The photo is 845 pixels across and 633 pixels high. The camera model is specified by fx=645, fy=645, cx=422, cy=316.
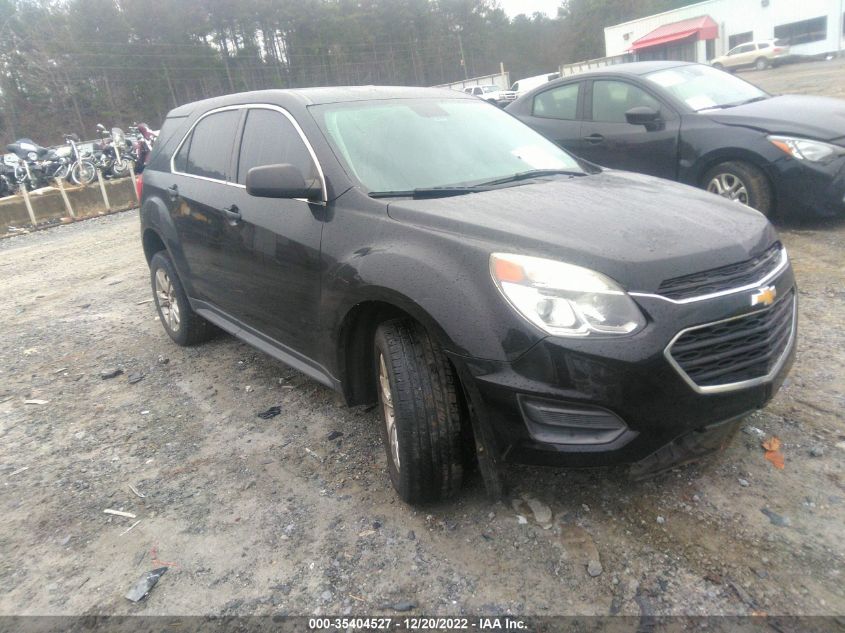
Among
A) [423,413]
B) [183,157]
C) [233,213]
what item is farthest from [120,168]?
[423,413]

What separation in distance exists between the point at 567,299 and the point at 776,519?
1.22 m

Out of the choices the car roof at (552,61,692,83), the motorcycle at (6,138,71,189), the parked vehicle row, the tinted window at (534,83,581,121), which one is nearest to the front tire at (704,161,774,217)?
the car roof at (552,61,692,83)

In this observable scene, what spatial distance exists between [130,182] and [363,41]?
45871mm

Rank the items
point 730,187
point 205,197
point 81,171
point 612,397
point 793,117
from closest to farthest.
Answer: point 612,397
point 205,197
point 793,117
point 730,187
point 81,171

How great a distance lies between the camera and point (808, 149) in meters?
5.40

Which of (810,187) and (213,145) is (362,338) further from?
(810,187)

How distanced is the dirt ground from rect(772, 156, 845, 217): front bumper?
1590 millimetres

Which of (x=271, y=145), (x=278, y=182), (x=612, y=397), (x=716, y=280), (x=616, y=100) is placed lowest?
(x=612, y=397)

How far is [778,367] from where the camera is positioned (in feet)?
8.08

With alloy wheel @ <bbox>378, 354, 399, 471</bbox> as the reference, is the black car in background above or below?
above

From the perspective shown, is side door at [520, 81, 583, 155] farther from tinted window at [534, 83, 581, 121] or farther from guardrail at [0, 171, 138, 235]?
guardrail at [0, 171, 138, 235]

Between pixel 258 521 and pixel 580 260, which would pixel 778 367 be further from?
pixel 258 521

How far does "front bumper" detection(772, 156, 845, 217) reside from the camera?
5.36 meters

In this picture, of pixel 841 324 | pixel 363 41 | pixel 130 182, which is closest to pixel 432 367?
pixel 841 324
